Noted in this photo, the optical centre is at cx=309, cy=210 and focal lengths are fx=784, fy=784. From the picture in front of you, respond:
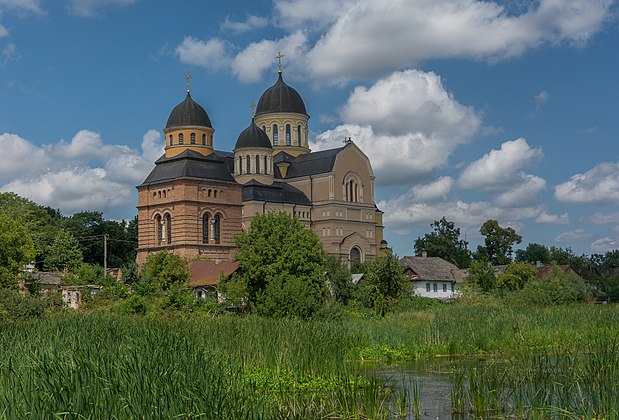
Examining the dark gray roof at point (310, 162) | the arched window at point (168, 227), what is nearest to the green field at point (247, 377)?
the arched window at point (168, 227)

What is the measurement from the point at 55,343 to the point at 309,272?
21059 mm

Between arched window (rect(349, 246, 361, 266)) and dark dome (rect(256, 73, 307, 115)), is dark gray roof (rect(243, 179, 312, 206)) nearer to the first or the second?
arched window (rect(349, 246, 361, 266))

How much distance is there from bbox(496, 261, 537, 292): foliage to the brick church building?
648 inches

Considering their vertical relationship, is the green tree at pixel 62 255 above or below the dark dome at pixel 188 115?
below

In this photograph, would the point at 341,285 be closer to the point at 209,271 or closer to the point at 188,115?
the point at 209,271

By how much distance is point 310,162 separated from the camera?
6631cm

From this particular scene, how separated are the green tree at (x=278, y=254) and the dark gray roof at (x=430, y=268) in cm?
2476

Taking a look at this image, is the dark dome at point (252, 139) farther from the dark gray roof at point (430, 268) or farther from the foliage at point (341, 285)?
the foliage at point (341, 285)

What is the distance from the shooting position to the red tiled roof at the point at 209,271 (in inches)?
1543

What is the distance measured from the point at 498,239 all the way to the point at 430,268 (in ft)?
59.7

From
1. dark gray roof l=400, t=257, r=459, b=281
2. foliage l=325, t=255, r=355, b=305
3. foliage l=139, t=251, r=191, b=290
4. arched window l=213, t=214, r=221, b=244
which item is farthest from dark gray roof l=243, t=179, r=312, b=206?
foliage l=325, t=255, r=355, b=305

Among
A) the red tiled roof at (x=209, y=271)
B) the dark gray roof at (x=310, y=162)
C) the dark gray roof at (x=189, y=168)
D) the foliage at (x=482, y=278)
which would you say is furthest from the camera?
the dark gray roof at (x=310, y=162)

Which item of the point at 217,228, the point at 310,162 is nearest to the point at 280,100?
the point at 310,162

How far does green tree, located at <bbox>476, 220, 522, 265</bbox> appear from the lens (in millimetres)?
75312
